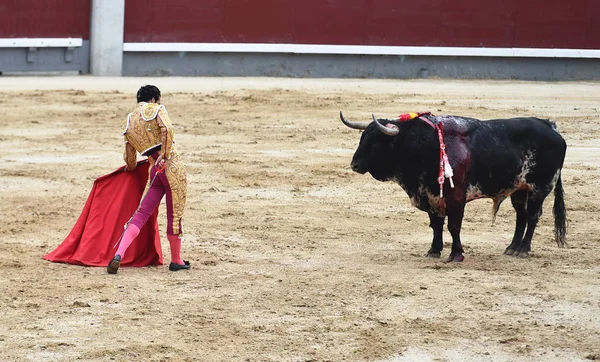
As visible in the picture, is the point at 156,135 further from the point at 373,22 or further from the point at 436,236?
the point at 373,22

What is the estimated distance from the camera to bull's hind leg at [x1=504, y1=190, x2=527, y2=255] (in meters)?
7.34

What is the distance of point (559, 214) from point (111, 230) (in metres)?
2.77

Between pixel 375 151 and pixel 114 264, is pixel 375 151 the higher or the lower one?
the higher one

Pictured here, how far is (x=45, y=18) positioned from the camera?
15.8m

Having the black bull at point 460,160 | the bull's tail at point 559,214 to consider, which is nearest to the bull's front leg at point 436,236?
the black bull at point 460,160

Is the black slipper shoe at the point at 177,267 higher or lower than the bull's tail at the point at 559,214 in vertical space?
lower

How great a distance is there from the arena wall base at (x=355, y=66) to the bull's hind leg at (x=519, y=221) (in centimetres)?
938

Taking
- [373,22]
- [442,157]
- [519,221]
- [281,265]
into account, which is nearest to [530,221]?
[519,221]

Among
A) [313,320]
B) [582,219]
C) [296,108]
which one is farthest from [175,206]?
[296,108]

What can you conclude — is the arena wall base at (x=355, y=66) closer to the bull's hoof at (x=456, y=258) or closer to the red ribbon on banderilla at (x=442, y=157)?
the red ribbon on banderilla at (x=442, y=157)

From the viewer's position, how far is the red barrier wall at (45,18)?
15492 mm

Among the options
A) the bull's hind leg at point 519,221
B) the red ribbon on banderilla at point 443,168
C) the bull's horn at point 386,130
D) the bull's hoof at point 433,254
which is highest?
the bull's horn at point 386,130

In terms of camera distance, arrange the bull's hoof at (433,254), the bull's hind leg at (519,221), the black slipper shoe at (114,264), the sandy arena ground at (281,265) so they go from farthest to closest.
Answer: the bull's hind leg at (519,221) < the bull's hoof at (433,254) < the black slipper shoe at (114,264) < the sandy arena ground at (281,265)

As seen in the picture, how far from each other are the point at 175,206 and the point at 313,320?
124 cm
